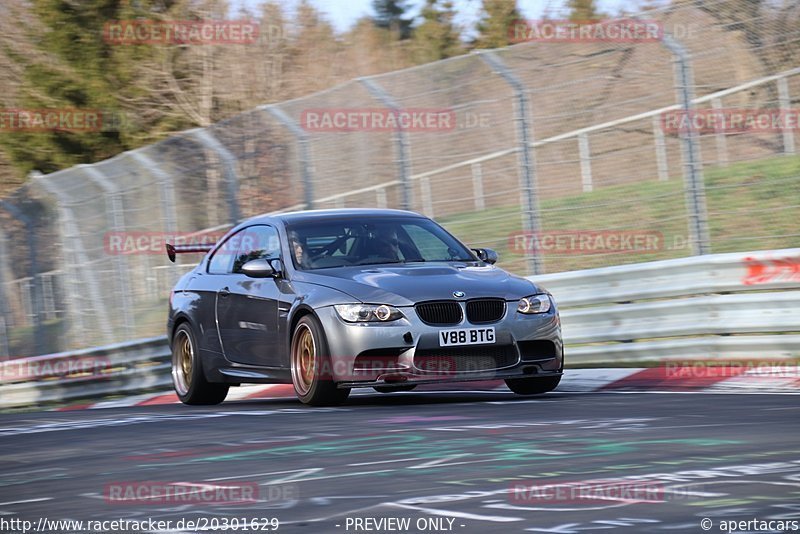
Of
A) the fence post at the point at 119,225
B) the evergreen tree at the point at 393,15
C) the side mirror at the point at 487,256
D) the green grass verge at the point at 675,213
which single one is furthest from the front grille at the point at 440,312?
the evergreen tree at the point at 393,15

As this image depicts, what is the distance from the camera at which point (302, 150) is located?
49.5ft

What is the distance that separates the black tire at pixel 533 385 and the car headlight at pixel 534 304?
52 cm

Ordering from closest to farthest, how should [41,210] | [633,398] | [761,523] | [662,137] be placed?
1. [761,523]
2. [633,398]
3. [662,137]
4. [41,210]

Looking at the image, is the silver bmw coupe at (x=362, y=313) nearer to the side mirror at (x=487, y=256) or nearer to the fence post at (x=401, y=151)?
the side mirror at (x=487, y=256)

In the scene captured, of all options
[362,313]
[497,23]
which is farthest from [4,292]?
[497,23]

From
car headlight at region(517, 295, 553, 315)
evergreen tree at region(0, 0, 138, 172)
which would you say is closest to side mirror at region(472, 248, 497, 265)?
car headlight at region(517, 295, 553, 315)

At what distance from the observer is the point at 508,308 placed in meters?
9.96

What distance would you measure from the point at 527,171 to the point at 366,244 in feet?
8.77

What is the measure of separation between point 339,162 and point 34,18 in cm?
2351

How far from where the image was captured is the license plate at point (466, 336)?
969cm

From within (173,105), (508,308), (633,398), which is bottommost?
(633,398)

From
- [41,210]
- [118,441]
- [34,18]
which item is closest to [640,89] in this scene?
[118,441]

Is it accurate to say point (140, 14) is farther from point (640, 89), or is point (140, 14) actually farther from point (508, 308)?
point (508, 308)

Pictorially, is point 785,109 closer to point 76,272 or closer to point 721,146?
point 721,146
